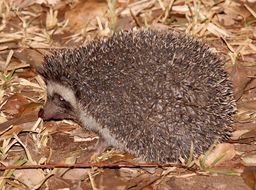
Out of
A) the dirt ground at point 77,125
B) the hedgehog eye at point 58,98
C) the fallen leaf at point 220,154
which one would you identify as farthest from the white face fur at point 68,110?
the fallen leaf at point 220,154

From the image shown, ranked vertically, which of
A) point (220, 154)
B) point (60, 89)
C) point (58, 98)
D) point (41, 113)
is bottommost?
point (220, 154)

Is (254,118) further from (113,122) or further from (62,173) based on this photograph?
(62,173)

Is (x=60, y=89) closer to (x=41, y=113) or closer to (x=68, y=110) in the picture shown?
(x=68, y=110)

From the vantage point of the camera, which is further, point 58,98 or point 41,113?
point 41,113

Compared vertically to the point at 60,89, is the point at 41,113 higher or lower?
lower

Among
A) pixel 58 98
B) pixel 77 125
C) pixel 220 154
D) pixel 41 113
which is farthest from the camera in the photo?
pixel 77 125

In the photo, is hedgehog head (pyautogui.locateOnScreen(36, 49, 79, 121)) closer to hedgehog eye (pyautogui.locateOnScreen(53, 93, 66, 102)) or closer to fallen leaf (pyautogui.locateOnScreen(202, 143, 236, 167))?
hedgehog eye (pyautogui.locateOnScreen(53, 93, 66, 102))

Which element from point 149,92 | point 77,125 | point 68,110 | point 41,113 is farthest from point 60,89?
point 149,92
